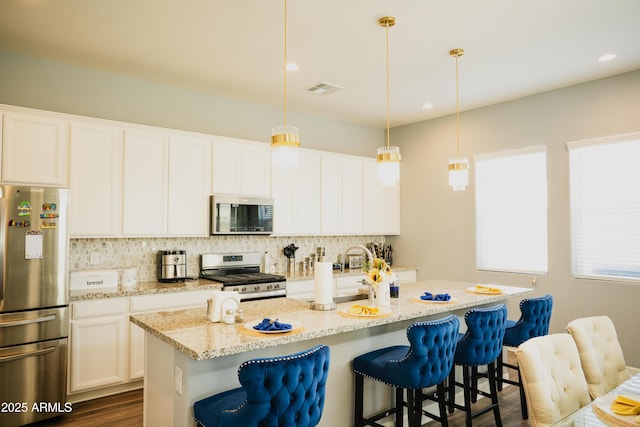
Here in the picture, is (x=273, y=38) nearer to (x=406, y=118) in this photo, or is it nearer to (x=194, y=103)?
(x=194, y=103)

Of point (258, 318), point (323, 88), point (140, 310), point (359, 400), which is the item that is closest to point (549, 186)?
point (323, 88)

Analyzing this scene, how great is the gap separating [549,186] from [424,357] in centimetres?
332

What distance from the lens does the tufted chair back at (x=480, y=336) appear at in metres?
2.78

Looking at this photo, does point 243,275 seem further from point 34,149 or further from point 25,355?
point 34,149

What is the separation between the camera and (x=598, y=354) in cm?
242

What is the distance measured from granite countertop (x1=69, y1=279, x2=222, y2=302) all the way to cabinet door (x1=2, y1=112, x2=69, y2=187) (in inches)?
39.0

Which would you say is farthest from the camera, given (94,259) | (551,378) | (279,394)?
(94,259)

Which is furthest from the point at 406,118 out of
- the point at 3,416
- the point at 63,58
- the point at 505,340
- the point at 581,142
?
the point at 3,416

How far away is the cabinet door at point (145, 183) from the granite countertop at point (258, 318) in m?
1.64

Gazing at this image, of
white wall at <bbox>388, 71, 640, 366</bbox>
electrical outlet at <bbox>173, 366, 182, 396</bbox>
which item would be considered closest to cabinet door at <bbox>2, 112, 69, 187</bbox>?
electrical outlet at <bbox>173, 366, 182, 396</bbox>

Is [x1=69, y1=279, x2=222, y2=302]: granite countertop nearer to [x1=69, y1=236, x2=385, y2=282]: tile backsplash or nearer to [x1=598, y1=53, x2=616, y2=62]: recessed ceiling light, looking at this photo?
[x1=69, y1=236, x2=385, y2=282]: tile backsplash

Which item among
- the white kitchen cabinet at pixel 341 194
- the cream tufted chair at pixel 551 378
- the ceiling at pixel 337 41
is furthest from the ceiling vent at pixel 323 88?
the cream tufted chair at pixel 551 378

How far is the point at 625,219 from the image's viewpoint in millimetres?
4242

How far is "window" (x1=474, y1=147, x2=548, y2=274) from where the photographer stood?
16.1ft
